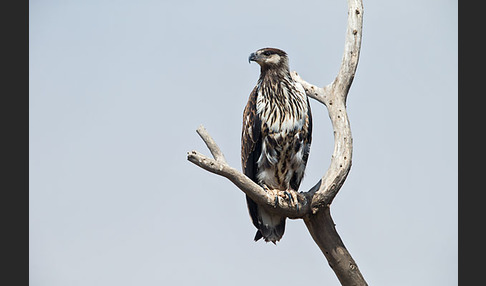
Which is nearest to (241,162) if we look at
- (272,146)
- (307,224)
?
(272,146)

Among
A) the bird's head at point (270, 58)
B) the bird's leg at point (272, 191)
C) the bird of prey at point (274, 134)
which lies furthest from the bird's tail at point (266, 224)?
the bird's head at point (270, 58)

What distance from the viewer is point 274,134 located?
20.6 ft

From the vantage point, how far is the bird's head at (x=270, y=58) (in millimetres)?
6477

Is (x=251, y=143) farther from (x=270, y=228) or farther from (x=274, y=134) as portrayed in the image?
(x=270, y=228)

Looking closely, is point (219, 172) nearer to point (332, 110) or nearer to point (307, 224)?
point (307, 224)

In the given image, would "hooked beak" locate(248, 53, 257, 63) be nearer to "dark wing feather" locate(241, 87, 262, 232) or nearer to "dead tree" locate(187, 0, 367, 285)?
"dark wing feather" locate(241, 87, 262, 232)

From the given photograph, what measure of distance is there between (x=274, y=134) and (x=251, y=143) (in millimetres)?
245

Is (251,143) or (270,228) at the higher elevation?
(251,143)

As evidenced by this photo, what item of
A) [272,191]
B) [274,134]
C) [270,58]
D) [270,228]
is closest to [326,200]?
[272,191]

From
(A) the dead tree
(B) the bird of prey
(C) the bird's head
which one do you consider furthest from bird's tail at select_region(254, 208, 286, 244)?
(C) the bird's head

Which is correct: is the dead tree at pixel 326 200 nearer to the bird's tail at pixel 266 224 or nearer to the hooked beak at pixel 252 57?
the bird's tail at pixel 266 224

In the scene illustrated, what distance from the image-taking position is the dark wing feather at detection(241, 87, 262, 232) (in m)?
6.32

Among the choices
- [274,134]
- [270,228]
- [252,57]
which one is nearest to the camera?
[274,134]

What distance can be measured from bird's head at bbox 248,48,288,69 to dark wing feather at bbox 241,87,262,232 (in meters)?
0.28
